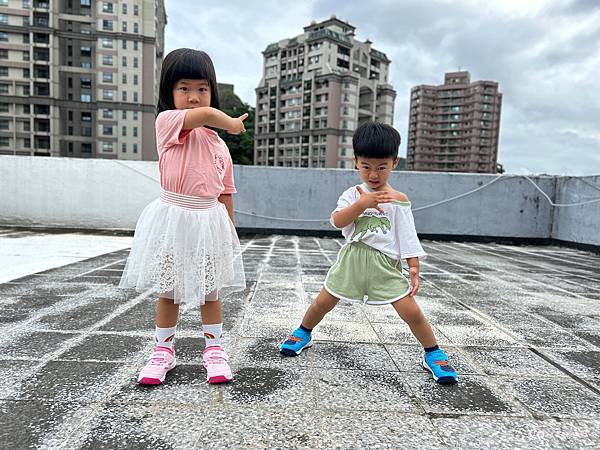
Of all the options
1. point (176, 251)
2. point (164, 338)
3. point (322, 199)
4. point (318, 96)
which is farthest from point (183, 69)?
point (318, 96)

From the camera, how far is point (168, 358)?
174 cm

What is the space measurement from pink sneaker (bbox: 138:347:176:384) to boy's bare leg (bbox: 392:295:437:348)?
1.04 metres

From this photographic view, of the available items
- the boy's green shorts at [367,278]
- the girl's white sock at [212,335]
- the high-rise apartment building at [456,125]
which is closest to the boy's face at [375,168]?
the boy's green shorts at [367,278]

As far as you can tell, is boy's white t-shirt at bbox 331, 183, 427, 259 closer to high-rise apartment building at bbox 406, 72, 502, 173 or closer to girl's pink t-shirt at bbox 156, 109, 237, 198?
girl's pink t-shirt at bbox 156, 109, 237, 198

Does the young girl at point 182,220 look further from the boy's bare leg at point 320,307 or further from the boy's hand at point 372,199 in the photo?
the boy's hand at point 372,199

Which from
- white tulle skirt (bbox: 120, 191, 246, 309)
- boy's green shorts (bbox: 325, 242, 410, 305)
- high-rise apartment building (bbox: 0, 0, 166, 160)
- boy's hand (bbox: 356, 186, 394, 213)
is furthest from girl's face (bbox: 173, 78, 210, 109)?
high-rise apartment building (bbox: 0, 0, 166, 160)

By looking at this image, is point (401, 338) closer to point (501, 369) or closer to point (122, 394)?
point (501, 369)

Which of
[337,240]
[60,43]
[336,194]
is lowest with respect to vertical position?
[337,240]

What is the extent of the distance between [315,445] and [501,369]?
1.12 m

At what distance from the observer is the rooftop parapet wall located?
763 centimetres

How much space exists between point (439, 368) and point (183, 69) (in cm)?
168

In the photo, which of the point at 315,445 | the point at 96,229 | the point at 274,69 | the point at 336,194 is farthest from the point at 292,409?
the point at 274,69

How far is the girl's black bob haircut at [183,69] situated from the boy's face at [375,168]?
0.75 metres

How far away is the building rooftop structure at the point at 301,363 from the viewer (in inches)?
52.3
